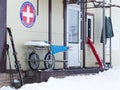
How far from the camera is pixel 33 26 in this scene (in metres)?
10.9

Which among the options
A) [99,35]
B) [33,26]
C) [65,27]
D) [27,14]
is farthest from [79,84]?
[99,35]

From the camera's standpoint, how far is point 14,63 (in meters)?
10.0

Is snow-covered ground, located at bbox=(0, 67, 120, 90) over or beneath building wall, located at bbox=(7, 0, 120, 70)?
beneath

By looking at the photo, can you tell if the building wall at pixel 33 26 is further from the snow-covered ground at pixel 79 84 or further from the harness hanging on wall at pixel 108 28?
the harness hanging on wall at pixel 108 28

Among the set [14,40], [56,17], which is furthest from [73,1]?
[14,40]

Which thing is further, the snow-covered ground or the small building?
the small building

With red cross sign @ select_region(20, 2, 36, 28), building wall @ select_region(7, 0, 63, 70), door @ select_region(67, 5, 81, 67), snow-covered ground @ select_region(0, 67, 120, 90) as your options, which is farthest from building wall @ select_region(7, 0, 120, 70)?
snow-covered ground @ select_region(0, 67, 120, 90)

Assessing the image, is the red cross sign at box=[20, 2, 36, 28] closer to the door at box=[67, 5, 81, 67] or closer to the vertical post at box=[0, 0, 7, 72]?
the vertical post at box=[0, 0, 7, 72]

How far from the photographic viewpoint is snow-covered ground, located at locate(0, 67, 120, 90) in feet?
28.8

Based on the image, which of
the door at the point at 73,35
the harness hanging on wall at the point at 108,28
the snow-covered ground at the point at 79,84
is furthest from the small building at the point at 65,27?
the snow-covered ground at the point at 79,84

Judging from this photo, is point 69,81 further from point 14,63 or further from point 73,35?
point 73,35

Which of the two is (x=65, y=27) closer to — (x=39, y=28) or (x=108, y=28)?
(x=39, y=28)

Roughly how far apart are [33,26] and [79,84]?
8.03 ft

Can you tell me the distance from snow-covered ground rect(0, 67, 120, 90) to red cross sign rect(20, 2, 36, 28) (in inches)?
75.2
